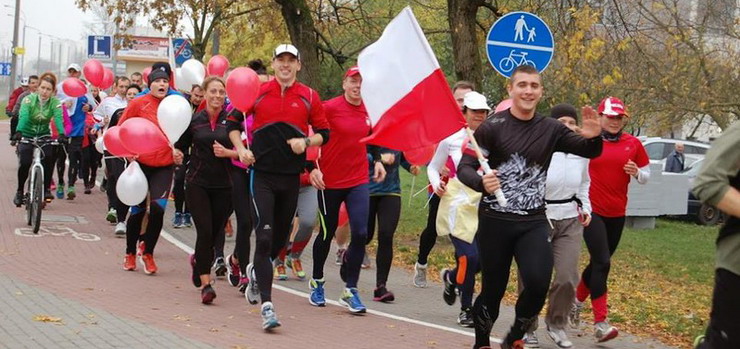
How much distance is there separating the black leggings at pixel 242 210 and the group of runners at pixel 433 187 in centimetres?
1

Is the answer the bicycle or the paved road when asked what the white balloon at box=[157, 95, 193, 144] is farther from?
the bicycle

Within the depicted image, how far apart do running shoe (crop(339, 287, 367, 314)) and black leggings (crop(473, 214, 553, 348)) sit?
242 centimetres

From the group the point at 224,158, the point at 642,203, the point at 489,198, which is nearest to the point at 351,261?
the point at 224,158

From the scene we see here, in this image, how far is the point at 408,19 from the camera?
8055 millimetres

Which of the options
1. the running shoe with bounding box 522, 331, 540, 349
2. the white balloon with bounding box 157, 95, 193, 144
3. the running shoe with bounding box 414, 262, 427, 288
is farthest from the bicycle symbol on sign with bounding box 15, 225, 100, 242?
the running shoe with bounding box 522, 331, 540, 349

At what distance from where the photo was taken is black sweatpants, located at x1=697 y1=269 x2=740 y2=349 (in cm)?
504

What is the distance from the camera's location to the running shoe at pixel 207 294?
10.1 meters

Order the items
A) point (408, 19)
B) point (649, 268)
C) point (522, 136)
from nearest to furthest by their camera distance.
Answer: point (522, 136) → point (408, 19) → point (649, 268)

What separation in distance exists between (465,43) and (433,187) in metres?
6.71

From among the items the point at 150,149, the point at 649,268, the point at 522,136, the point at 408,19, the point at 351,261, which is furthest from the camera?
the point at 649,268

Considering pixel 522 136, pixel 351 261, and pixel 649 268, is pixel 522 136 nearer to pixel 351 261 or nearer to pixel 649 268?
pixel 351 261

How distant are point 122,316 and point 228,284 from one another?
2428 mm

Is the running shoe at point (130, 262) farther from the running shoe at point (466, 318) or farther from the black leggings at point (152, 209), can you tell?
Answer: the running shoe at point (466, 318)

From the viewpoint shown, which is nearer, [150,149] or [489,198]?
[489,198]
